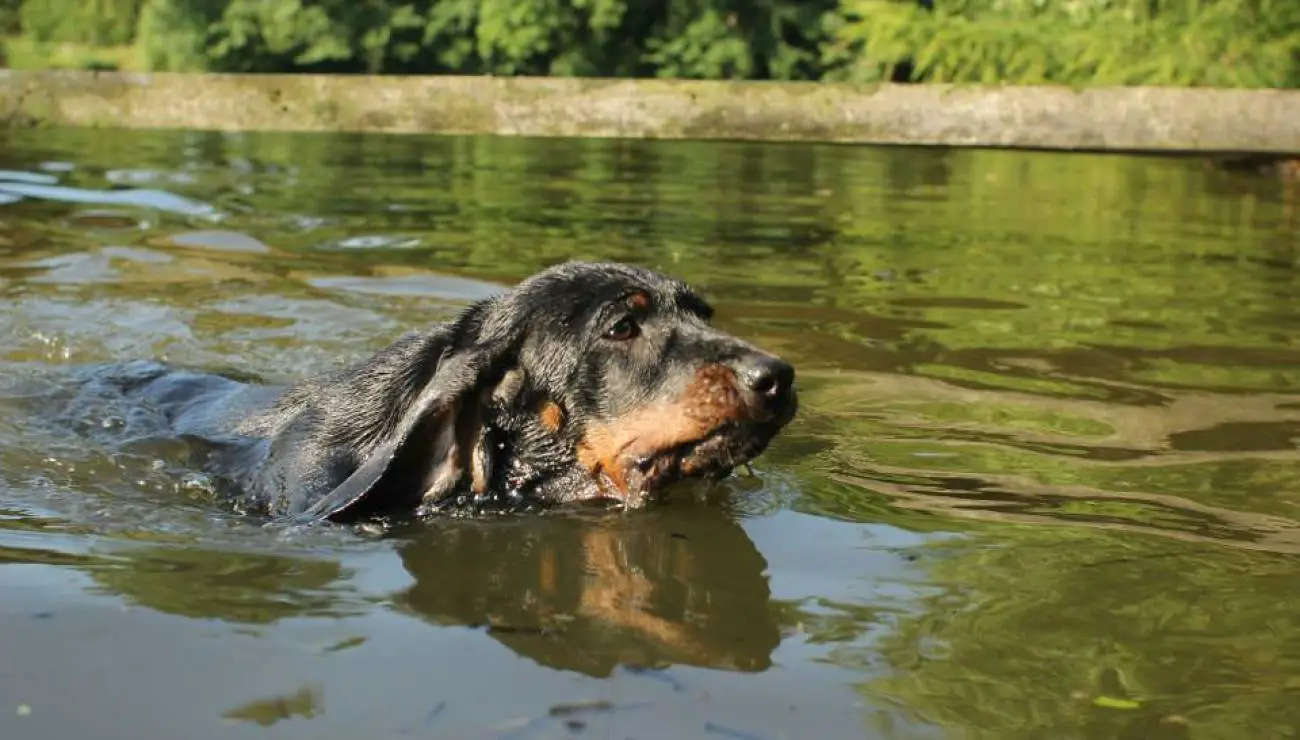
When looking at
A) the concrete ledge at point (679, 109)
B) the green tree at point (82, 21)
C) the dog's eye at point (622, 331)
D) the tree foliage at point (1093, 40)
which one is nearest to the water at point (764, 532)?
the dog's eye at point (622, 331)

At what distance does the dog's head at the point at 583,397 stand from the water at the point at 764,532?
1.02 feet

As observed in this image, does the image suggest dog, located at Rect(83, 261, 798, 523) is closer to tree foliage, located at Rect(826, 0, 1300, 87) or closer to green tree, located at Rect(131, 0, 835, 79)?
tree foliage, located at Rect(826, 0, 1300, 87)

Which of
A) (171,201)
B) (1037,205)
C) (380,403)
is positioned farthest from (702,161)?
(380,403)

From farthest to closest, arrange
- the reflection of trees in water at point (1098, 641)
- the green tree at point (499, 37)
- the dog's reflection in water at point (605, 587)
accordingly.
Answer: the green tree at point (499, 37) < the dog's reflection in water at point (605, 587) < the reflection of trees in water at point (1098, 641)

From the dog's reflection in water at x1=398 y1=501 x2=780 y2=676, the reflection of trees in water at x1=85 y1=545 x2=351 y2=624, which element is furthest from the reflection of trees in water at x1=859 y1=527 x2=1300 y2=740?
the reflection of trees in water at x1=85 y1=545 x2=351 y2=624

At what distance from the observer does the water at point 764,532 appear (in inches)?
161

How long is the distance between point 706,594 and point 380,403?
1971 mm

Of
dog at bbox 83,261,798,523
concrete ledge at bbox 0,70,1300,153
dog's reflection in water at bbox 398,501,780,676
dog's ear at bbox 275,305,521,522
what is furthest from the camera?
concrete ledge at bbox 0,70,1300,153

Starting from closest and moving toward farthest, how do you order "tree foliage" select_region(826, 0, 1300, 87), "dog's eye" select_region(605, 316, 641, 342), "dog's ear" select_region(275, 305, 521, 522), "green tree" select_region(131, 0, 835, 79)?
1. "dog's ear" select_region(275, 305, 521, 522)
2. "dog's eye" select_region(605, 316, 641, 342)
3. "tree foliage" select_region(826, 0, 1300, 87)
4. "green tree" select_region(131, 0, 835, 79)

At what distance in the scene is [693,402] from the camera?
6.12 metres

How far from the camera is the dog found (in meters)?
6.08

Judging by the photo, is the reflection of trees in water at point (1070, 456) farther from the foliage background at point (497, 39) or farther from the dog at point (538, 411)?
the foliage background at point (497, 39)

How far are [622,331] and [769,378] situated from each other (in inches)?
30.4

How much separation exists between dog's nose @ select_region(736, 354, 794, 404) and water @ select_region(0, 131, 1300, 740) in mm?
480
